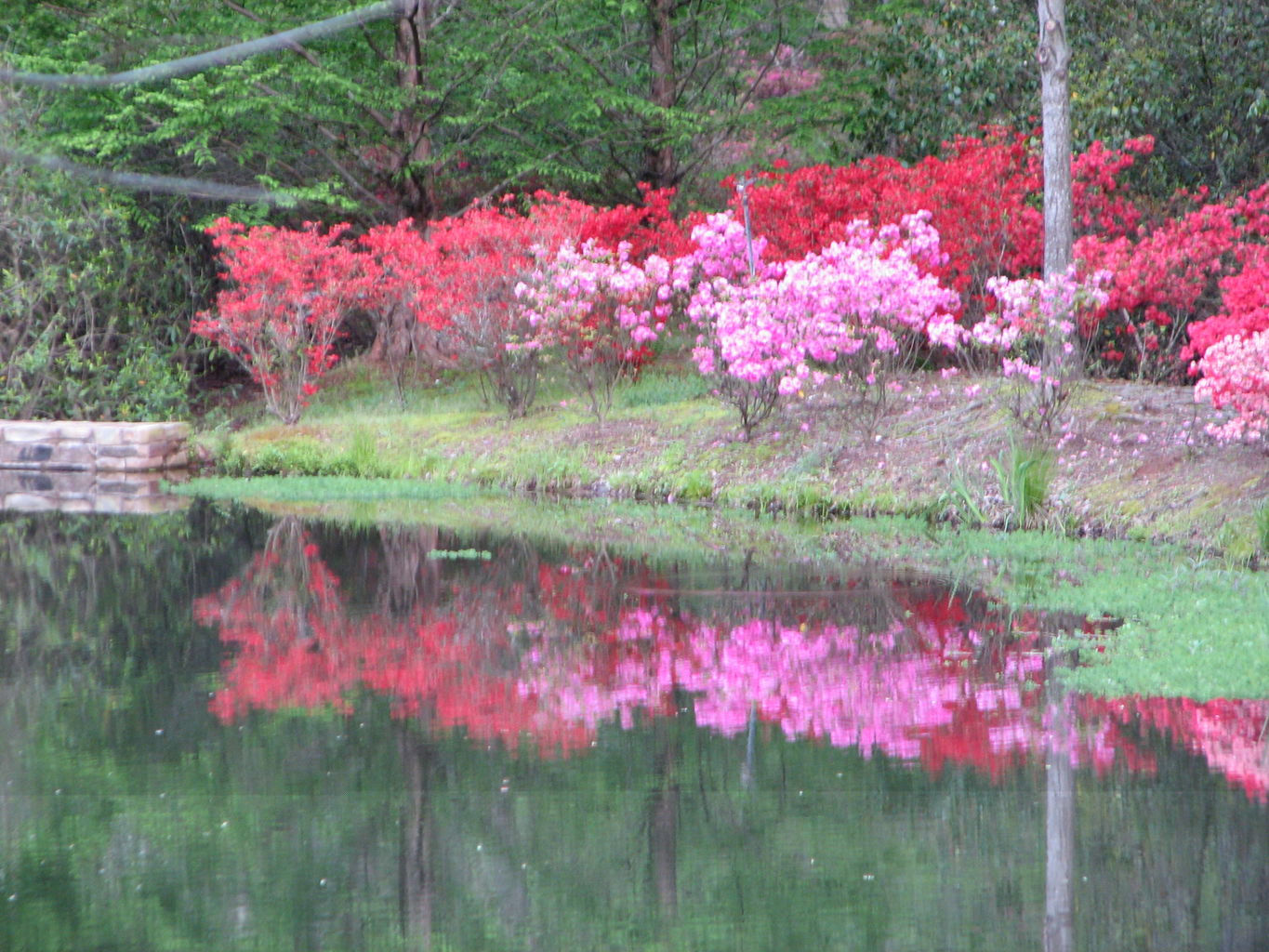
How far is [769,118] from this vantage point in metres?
18.5

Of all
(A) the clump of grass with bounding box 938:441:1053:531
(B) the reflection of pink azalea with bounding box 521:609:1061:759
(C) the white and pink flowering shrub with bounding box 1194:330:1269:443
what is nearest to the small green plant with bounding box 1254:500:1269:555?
(C) the white and pink flowering shrub with bounding box 1194:330:1269:443

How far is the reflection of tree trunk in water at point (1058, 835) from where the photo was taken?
4039 mm

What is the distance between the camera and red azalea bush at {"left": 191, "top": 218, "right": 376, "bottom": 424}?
52.3 feet

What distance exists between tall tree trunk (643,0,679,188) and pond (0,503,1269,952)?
11458 millimetres

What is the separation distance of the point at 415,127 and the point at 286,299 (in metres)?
3.77

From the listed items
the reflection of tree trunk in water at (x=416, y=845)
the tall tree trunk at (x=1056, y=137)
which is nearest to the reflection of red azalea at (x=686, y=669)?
the reflection of tree trunk in water at (x=416, y=845)

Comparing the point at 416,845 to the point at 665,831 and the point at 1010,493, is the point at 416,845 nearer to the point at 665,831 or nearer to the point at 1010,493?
the point at 665,831

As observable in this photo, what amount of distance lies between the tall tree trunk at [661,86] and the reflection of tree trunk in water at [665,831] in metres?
13.9

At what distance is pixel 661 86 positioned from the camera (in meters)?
18.8

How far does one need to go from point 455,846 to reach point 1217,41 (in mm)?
13414

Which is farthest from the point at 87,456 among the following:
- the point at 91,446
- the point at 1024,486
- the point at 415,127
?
the point at 1024,486

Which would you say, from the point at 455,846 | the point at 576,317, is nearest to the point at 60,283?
the point at 576,317

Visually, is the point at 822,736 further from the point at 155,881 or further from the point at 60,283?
the point at 60,283

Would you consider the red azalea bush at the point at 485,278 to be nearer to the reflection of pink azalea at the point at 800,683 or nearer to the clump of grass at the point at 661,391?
the clump of grass at the point at 661,391
